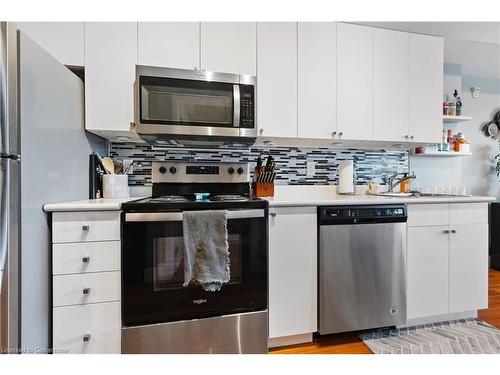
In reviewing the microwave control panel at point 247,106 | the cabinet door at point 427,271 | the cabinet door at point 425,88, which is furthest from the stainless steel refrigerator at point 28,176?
the cabinet door at point 425,88

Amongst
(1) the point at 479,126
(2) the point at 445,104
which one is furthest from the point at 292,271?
(1) the point at 479,126

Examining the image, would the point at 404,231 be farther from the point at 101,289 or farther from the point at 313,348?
the point at 101,289

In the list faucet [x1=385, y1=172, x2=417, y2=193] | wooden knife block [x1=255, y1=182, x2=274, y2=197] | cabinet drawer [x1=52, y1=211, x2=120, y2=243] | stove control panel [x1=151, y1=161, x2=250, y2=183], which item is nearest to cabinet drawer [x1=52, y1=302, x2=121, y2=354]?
cabinet drawer [x1=52, y1=211, x2=120, y2=243]

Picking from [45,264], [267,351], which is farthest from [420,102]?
[45,264]

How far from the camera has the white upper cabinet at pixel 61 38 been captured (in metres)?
1.58

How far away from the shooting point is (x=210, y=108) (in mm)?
1593

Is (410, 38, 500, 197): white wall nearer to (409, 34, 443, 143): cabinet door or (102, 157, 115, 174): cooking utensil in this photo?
(409, 34, 443, 143): cabinet door

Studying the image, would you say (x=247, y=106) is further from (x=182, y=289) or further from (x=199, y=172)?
(x=182, y=289)

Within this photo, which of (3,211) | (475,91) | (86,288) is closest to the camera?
(3,211)

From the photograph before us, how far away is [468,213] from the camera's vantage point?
184 cm

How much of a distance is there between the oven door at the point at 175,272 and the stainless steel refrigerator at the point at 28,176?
0.37 m

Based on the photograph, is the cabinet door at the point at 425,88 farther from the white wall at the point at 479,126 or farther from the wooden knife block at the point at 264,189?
the wooden knife block at the point at 264,189

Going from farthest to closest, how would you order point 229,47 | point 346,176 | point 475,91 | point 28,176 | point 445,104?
point 475,91
point 445,104
point 346,176
point 229,47
point 28,176

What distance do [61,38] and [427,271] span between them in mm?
2879
